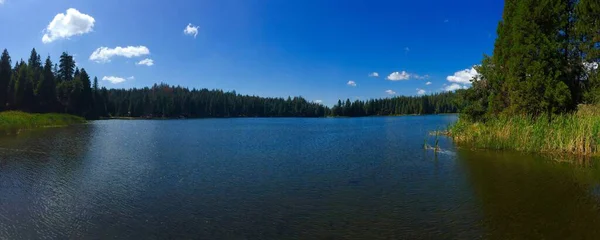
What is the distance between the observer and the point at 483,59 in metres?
36.4

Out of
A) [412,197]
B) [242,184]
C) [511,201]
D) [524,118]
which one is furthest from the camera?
[524,118]

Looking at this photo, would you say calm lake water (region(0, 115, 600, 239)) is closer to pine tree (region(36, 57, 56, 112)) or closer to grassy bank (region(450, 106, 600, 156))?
grassy bank (region(450, 106, 600, 156))

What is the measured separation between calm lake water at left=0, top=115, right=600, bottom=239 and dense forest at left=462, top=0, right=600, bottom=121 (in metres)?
8.12

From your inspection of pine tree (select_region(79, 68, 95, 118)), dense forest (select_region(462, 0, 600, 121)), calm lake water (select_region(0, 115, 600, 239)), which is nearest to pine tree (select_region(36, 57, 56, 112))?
pine tree (select_region(79, 68, 95, 118))

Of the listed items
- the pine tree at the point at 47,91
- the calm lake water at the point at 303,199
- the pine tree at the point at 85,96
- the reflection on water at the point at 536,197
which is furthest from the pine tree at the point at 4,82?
the reflection on water at the point at 536,197

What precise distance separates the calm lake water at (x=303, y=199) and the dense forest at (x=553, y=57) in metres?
8.12

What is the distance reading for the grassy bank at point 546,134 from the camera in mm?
20000

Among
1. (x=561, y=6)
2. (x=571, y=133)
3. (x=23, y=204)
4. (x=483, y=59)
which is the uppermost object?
(x=561, y=6)

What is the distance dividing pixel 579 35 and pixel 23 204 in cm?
3569

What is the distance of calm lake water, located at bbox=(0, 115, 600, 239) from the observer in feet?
30.7

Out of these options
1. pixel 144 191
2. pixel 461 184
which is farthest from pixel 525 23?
pixel 144 191

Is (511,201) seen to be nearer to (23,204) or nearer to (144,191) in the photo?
(144,191)

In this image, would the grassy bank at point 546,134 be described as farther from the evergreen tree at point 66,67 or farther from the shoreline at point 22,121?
the evergreen tree at point 66,67

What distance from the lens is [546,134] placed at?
22328mm
